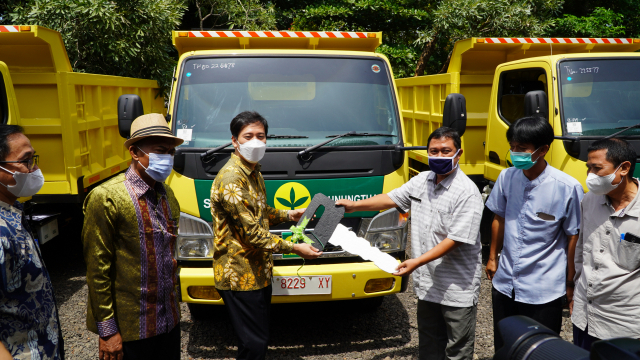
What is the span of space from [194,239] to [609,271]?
101 inches

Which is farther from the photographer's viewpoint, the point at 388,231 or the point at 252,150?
the point at 388,231

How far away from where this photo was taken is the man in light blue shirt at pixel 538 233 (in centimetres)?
278

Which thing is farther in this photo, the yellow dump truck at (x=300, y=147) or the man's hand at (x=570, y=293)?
the yellow dump truck at (x=300, y=147)

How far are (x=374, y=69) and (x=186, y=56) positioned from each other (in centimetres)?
157

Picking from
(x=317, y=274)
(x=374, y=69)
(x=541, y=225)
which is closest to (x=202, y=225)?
(x=317, y=274)

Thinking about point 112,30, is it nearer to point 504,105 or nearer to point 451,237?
point 504,105

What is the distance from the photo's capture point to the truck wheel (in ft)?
14.0

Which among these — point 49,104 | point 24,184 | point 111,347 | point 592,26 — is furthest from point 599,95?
point 592,26

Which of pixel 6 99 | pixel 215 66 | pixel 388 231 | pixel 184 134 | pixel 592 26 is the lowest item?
pixel 388 231

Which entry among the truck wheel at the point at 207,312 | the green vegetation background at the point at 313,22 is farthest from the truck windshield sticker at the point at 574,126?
the green vegetation background at the point at 313,22

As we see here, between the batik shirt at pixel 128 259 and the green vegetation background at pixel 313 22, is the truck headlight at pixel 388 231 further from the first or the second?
the green vegetation background at pixel 313 22

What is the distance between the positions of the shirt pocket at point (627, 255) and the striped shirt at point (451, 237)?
0.68 m

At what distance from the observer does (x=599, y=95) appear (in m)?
4.79

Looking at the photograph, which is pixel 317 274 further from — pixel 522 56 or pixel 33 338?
pixel 522 56
